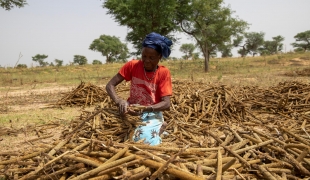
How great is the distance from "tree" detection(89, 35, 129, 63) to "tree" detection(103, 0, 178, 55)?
3653 centimetres

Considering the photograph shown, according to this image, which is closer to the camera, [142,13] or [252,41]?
[142,13]

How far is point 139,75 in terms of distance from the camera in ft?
9.95

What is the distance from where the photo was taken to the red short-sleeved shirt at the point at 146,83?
300 centimetres

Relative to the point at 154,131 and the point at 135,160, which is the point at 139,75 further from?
the point at 135,160

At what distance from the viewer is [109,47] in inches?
2121

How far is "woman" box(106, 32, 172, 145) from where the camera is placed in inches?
109

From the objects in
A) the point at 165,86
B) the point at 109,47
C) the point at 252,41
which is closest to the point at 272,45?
the point at 252,41

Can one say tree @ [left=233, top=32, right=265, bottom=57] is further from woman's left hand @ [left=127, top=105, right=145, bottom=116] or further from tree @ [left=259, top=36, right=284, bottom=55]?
woman's left hand @ [left=127, top=105, right=145, bottom=116]

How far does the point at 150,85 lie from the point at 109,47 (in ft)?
173

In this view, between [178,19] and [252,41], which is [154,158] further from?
[252,41]

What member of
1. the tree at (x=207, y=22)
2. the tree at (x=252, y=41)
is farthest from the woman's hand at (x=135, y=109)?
the tree at (x=252, y=41)

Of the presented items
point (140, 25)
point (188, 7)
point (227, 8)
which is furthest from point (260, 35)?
point (140, 25)

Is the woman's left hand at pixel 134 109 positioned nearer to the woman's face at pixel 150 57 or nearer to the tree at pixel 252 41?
the woman's face at pixel 150 57

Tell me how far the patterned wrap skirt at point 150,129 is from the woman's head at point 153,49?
595 millimetres
